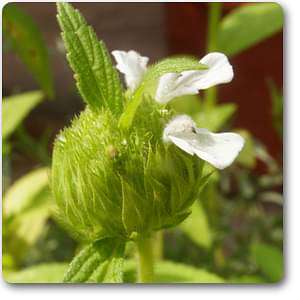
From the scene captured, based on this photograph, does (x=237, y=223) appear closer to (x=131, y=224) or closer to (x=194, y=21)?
(x=194, y=21)

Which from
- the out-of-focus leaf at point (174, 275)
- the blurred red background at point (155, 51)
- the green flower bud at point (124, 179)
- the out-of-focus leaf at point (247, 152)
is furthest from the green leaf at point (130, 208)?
the out-of-focus leaf at point (247, 152)

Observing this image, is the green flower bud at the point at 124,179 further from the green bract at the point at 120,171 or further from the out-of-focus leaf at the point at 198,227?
the out-of-focus leaf at the point at 198,227

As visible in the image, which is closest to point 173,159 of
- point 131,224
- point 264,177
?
point 131,224

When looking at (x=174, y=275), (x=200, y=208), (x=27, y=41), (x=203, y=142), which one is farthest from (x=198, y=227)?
(x=203, y=142)

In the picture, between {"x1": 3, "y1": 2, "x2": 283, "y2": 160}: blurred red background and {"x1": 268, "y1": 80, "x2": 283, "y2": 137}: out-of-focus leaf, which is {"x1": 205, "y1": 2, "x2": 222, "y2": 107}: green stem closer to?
{"x1": 3, "y1": 2, "x2": 283, "y2": 160}: blurred red background

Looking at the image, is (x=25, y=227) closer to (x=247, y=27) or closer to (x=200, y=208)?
(x=200, y=208)
